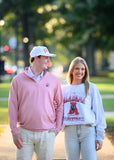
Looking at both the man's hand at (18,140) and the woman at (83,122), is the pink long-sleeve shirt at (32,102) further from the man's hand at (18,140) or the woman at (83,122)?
the woman at (83,122)

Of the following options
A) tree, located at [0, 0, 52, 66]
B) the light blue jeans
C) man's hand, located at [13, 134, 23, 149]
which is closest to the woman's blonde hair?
the light blue jeans

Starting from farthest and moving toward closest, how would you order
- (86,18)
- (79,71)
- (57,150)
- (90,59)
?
(90,59) < (86,18) < (57,150) < (79,71)

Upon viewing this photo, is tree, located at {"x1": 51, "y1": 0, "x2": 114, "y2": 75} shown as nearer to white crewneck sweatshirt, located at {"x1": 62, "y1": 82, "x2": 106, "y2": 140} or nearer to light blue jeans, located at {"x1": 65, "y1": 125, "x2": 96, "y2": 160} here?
white crewneck sweatshirt, located at {"x1": 62, "y1": 82, "x2": 106, "y2": 140}

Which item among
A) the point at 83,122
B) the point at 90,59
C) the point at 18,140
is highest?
the point at 83,122

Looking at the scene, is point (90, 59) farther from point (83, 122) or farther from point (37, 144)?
point (37, 144)

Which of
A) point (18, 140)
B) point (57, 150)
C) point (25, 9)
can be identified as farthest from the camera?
point (25, 9)

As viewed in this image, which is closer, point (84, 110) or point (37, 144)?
point (37, 144)

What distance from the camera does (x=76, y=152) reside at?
13.4 feet

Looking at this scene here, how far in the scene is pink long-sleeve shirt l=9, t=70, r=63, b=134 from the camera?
379 cm

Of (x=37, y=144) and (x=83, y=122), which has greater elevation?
(x=83, y=122)

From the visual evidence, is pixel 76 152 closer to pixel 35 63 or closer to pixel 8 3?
pixel 35 63

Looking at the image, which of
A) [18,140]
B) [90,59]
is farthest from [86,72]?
[90,59]

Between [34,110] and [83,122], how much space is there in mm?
590

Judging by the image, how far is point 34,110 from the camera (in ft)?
12.5
